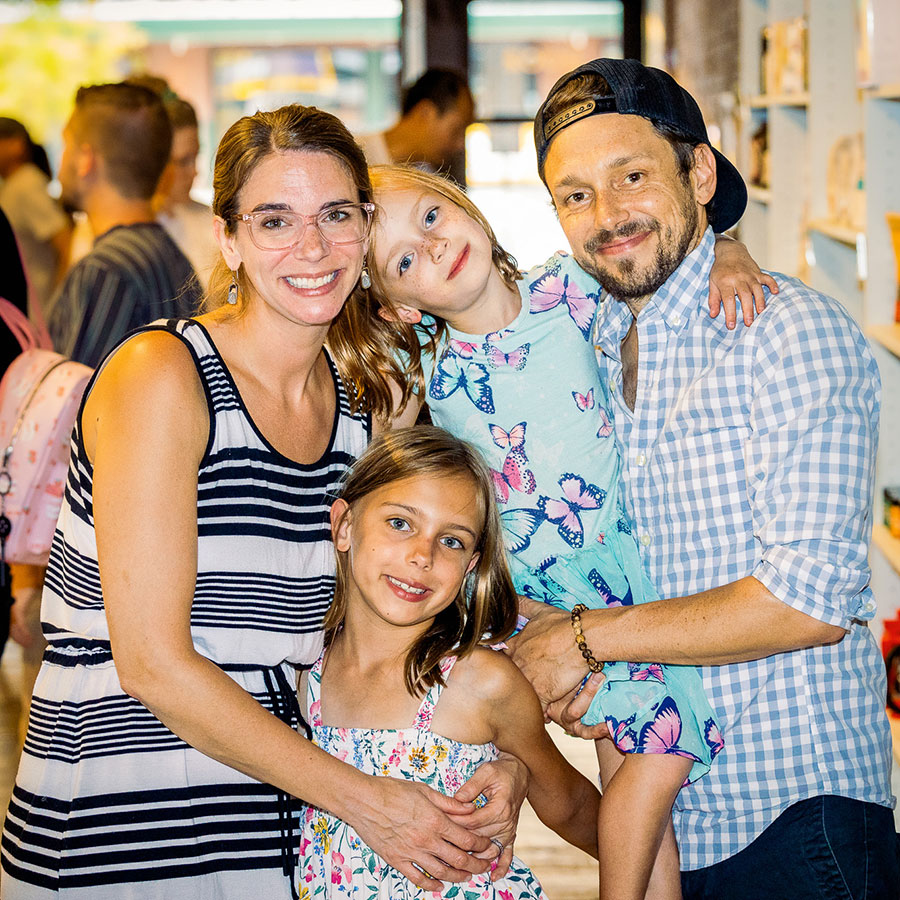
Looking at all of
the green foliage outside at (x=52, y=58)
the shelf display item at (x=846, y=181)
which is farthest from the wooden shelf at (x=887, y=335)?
the green foliage outside at (x=52, y=58)

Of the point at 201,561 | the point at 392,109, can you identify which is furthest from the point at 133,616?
the point at 392,109

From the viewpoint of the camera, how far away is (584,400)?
222cm

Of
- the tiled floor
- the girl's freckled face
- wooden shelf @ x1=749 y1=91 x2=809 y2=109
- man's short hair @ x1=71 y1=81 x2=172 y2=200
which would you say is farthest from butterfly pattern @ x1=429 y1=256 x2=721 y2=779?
wooden shelf @ x1=749 y1=91 x2=809 y2=109

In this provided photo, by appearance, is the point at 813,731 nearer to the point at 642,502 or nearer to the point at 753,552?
the point at 753,552

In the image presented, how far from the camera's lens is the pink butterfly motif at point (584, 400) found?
2217mm

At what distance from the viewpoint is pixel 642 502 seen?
1.92 metres

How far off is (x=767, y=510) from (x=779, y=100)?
13.5 feet

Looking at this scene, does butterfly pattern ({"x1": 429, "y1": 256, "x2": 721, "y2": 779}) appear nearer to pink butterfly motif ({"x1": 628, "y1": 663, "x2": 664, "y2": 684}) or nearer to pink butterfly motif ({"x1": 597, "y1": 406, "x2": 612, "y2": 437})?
pink butterfly motif ({"x1": 597, "y1": 406, "x2": 612, "y2": 437})

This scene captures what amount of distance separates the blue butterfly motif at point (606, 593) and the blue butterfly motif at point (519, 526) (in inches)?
6.0

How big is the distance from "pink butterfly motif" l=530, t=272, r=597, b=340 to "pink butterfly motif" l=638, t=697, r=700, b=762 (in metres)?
0.76

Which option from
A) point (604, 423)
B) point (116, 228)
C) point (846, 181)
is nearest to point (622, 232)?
point (604, 423)

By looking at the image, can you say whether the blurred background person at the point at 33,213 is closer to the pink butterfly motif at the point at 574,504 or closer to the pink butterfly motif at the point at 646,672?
the pink butterfly motif at the point at 574,504

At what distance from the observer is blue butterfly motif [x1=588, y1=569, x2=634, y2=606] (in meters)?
2.14

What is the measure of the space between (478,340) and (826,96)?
305 centimetres
